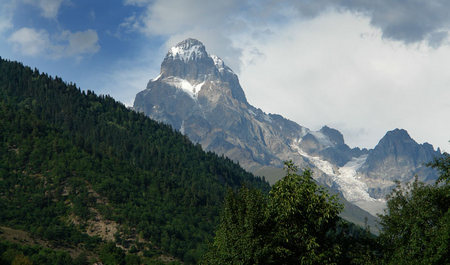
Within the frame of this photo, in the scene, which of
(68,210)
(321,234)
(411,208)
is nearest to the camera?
(321,234)

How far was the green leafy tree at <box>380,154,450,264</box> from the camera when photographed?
125 feet

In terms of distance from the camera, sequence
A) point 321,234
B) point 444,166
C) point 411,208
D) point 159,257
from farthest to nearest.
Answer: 1. point 159,257
2. point 411,208
3. point 321,234
4. point 444,166

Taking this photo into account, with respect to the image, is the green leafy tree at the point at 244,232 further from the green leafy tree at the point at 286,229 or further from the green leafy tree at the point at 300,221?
the green leafy tree at the point at 300,221

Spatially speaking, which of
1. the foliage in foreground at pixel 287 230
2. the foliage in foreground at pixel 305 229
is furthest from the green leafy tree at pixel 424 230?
the foliage in foreground at pixel 287 230

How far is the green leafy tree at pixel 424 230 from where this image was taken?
125 feet

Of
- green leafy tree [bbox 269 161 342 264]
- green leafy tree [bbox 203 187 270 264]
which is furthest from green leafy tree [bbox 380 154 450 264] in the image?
green leafy tree [bbox 203 187 270 264]

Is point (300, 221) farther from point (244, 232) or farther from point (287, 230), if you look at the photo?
point (244, 232)

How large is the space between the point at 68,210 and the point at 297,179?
567 feet

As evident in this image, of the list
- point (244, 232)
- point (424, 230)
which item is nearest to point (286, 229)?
point (244, 232)

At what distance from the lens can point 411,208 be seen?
167 ft

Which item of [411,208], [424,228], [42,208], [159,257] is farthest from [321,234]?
[42,208]

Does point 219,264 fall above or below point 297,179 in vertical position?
below

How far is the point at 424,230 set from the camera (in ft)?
141

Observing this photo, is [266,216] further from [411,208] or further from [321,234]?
[411,208]
